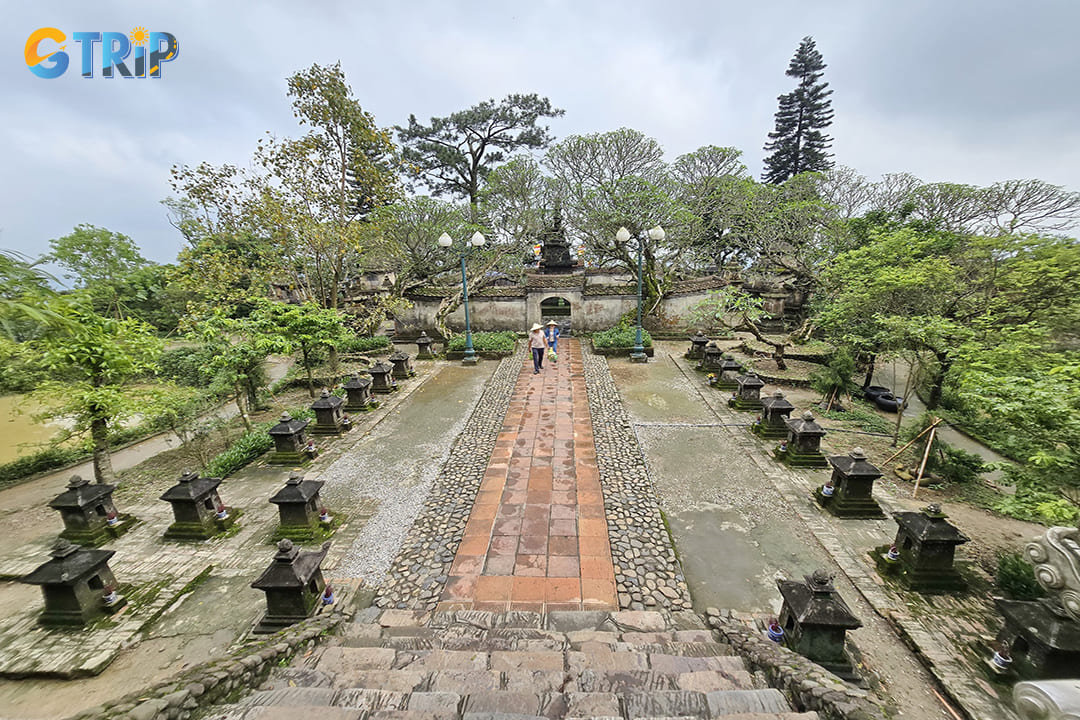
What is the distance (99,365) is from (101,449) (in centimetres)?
160

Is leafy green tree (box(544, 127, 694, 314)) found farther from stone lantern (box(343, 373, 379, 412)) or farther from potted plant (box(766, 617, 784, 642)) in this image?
potted plant (box(766, 617, 784, 642))

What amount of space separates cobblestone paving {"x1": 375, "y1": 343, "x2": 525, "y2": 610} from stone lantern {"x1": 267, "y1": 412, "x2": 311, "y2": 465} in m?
2.85

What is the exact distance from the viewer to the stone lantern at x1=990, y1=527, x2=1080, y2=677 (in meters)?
3.06

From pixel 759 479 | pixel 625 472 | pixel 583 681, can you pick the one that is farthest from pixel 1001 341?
pixel 583 681

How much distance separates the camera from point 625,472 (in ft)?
21.9

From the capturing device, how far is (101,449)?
660cm

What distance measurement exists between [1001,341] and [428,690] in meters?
9.09

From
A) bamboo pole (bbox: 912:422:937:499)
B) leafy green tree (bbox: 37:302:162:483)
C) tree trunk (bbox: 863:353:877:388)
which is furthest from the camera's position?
tree trunk (bbox: 863:353:877:388)

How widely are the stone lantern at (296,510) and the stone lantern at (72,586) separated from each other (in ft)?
5.21

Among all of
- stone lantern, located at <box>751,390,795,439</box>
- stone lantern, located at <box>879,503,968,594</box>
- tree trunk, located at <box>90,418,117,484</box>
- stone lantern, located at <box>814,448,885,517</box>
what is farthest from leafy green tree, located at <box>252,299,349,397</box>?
stone lantern, located at <box>879,503,968,594</box>

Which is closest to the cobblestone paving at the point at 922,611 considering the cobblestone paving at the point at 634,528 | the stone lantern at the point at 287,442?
the cobblestone paving at the point at 634,528

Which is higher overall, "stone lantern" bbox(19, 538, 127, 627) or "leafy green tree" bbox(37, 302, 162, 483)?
"leafy green tree" bbox(37, 302, 162, 483)

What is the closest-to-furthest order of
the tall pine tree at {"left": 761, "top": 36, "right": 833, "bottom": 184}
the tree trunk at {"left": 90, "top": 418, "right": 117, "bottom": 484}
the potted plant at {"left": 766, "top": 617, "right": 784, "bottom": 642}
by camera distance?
the potted plant at {"left": 766, "top": 617, "right": 784, "bottom": 642} < the tree trunk at {"left": 90, "top": 418, "right": 117, "bottom": 484} < the tall pine tree at {"left": 761, "top": 36, "right": 833, "bottom": 184}

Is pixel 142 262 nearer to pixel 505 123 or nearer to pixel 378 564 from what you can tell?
pixel 505 123
